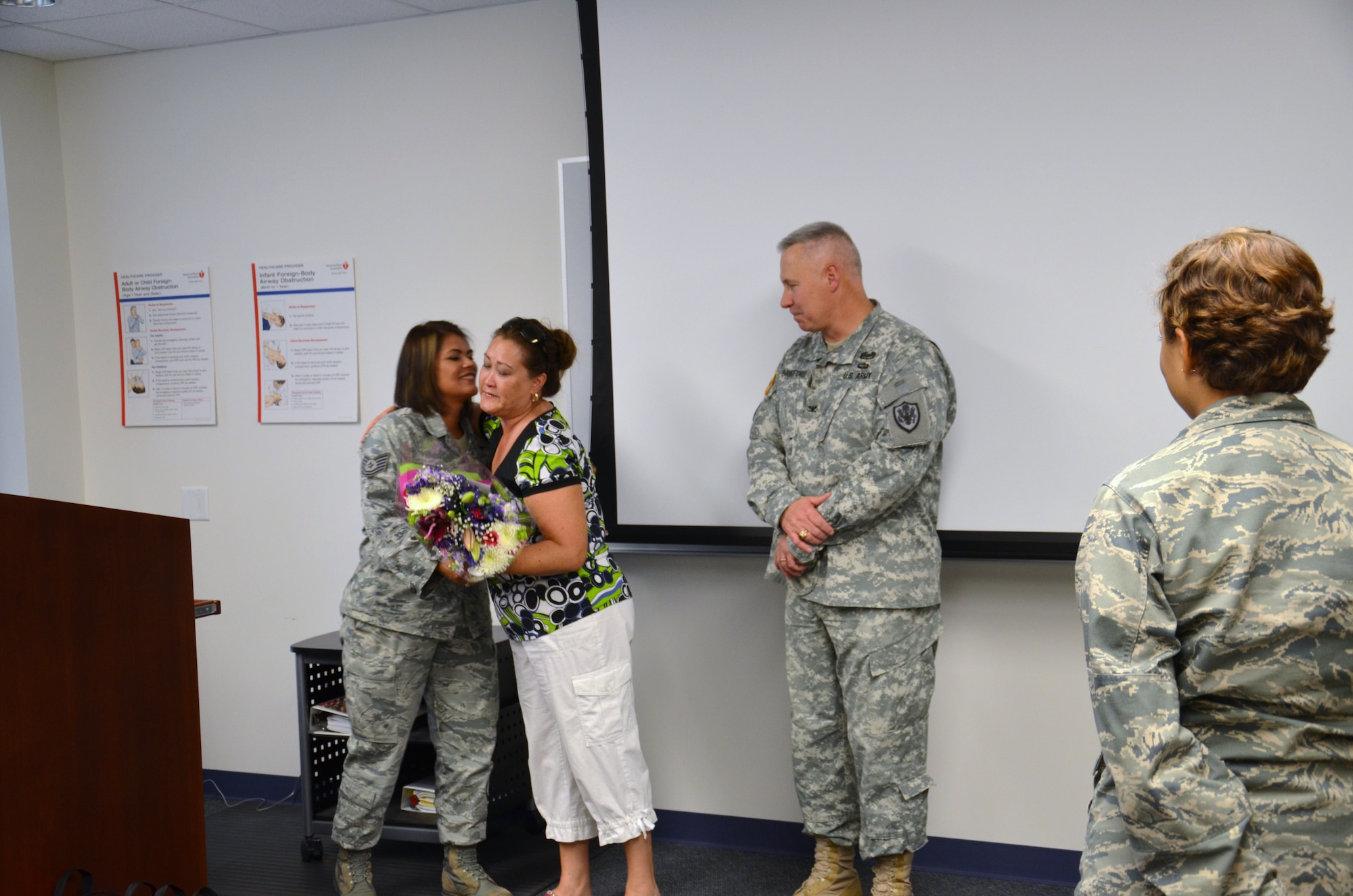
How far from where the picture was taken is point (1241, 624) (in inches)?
45.1

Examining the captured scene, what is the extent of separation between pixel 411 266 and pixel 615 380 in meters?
0.91

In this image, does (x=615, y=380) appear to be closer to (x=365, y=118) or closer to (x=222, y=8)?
(x=365, y=118)

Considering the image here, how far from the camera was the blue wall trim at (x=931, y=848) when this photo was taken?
280 centimetres

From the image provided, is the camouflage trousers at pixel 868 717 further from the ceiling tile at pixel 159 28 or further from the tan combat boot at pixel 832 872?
the ceiling tile at pixel 159 28

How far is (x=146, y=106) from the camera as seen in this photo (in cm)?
372

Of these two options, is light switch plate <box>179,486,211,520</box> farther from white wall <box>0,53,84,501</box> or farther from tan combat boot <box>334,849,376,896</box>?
tan combat boot <box>334,849,376,896</box>

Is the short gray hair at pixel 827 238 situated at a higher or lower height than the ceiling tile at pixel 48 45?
lower

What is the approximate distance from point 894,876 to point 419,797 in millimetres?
1393

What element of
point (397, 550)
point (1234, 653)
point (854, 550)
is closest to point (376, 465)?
point (397, 550)

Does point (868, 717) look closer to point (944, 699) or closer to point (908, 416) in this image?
point (944, 699)

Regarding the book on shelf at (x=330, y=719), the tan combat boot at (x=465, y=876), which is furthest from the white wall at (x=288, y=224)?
the tan combat boot at (x=465, y=876)

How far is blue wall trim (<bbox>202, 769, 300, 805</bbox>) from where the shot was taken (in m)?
3.72

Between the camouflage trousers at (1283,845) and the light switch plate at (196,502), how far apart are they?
137 inches

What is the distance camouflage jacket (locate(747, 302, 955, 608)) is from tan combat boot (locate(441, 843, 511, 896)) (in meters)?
1.17
